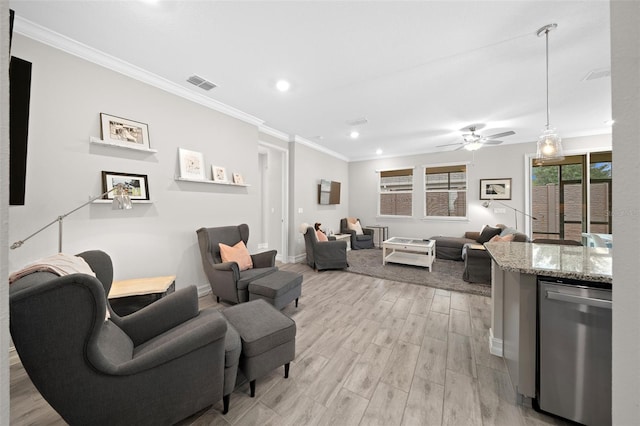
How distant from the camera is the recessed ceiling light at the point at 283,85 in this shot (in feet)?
9.33

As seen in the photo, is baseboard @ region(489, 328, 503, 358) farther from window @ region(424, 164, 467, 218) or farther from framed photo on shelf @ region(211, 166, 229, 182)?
window @ region(424, 164, 467, 218)

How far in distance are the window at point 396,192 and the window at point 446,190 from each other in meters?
0.46

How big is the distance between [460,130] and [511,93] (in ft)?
4.86

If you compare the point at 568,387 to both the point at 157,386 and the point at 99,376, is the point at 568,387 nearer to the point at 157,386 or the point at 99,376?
the point at 157,386

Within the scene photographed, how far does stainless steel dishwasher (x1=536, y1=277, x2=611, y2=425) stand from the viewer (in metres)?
1.25

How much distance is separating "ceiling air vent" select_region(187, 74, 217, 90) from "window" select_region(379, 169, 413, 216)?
5353 millimetres

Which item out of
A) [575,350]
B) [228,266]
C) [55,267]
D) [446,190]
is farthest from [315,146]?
[575,350]

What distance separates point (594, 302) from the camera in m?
1.24

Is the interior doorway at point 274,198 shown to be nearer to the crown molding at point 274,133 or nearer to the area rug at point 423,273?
the crown molding at point 274,133

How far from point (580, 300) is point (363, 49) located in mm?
2476

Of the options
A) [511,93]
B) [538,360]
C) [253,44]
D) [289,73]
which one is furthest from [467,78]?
[538,360]

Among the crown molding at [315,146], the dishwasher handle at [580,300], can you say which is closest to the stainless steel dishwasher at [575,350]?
the dishwasher handle at [580,300]

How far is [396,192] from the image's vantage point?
700 centimetres

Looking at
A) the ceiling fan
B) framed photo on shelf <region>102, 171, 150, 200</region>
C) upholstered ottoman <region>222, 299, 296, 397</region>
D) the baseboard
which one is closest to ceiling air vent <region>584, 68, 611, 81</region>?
the ceiling fan
